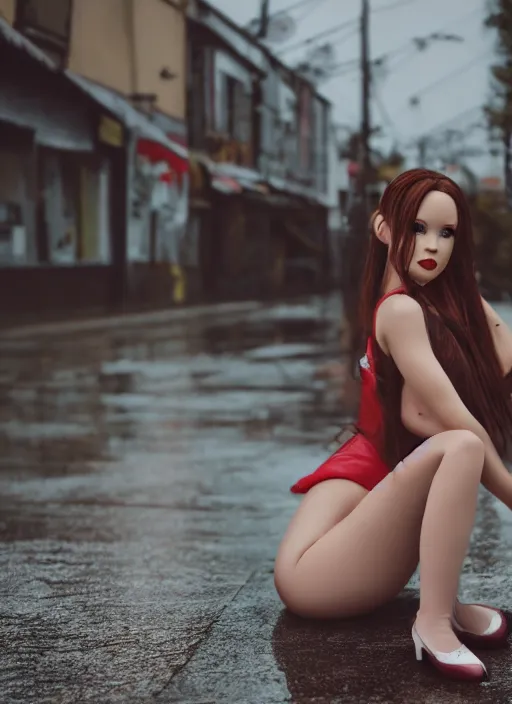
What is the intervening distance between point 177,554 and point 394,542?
144cm

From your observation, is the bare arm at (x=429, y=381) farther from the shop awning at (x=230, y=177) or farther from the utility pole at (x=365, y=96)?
the shop awning at (x=230, y=177)

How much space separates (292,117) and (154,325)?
2764 mm

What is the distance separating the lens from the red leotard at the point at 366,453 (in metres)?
2.92

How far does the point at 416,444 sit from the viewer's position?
114 inches

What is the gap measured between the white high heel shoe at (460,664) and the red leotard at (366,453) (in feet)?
1.62

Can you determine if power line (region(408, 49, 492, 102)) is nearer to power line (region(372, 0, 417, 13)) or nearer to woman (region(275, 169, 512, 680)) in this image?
power line (region(372, 0, 417, 13))

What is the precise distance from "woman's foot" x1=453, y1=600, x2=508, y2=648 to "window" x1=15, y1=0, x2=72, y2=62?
8191mm

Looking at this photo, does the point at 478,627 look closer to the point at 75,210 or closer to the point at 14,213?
the point at 14,213

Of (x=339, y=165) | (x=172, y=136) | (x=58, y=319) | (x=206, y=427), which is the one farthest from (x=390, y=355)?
(x=172, y=136)

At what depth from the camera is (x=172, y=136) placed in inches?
534

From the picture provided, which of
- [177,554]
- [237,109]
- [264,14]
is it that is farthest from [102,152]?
[177,554]

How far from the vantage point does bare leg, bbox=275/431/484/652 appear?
260cm

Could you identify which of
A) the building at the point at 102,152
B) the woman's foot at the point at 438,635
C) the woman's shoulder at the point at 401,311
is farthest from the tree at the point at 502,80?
the woman's foot at the point at 438,635

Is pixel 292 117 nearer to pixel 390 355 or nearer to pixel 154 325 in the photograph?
pixel 154 325
